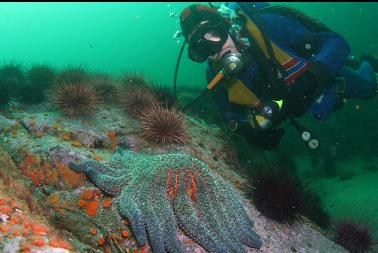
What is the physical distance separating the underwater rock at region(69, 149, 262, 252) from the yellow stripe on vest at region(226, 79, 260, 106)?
3.04 meters

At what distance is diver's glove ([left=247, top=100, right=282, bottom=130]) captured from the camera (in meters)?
5.84

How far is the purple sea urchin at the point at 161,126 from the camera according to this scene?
238 inches

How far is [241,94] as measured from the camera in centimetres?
687

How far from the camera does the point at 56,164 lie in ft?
14.9

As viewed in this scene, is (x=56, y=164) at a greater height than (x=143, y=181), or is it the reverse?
(x=143, y=181)

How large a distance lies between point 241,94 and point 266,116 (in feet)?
3.67

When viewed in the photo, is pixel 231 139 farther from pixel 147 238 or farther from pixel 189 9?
pixel 147 238

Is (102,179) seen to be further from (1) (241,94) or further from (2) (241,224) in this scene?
(1) (241,94)

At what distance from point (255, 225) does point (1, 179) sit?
3.63m

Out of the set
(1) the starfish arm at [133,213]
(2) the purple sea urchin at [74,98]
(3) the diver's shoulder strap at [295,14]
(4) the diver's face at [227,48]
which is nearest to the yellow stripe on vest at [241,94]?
(4) the diver's face at [227,48]

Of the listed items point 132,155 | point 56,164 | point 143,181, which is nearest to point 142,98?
point 132,155

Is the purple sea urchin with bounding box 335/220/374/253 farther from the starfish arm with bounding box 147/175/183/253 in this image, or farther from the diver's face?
the diver's face

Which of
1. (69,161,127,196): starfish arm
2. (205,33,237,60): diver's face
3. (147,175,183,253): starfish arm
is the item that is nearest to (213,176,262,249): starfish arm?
(147,175,183,253): starfish arm

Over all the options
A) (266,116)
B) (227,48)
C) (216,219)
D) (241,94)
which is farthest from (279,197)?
(227,48)
